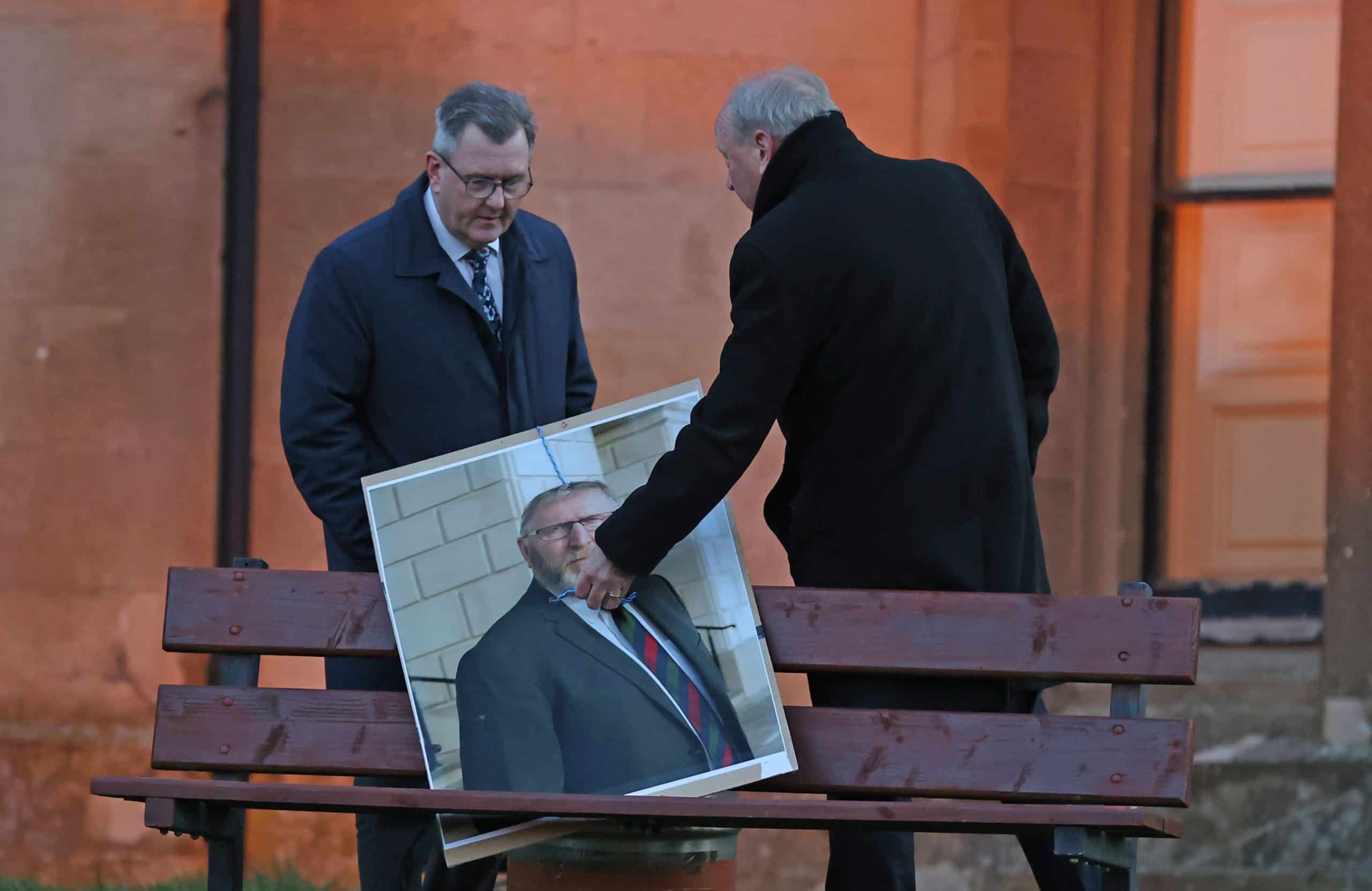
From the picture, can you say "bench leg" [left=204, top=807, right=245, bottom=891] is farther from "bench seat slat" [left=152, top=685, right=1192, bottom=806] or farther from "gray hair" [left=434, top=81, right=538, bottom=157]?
"gray hair" [left=434, top=81, right=538, bottom=157]

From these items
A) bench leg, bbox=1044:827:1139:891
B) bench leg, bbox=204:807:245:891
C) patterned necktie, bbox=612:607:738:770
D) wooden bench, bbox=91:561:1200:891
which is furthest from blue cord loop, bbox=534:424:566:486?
bench leg, bbox=1044:827:1139:891

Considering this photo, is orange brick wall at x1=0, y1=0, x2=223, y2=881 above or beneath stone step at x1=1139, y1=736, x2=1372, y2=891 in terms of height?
above

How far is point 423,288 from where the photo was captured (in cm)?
401

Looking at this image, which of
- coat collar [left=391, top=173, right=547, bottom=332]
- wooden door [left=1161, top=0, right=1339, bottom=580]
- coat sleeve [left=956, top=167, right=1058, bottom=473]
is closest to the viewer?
coat sleeve [left=956, top=167, right=1058, bottom=473]

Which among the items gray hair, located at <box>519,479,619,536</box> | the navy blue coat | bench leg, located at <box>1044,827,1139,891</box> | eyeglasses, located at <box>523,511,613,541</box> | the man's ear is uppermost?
the man's ear

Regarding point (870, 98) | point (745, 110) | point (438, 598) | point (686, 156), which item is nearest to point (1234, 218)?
point (870, 98)

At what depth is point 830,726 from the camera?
11.3 ft

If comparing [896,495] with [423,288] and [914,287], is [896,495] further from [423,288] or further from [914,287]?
[423,288]

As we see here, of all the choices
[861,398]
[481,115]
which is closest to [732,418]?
[861,398]

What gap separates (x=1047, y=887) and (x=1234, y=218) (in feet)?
11.3

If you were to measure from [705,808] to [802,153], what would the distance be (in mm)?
1210

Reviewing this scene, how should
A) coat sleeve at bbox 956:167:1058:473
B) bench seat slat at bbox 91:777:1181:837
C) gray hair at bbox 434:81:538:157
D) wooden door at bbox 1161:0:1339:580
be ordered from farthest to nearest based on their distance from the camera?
wooden door at bbox 1161:0:1339:580 → gray hair at bbox 434:81:538:157 → coat sleeve at bbox 956:167:1058:473 → bench seat slat at bbox 91:777:1181:837

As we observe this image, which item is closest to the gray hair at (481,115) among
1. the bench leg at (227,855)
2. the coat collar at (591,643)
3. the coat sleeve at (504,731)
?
the coat collar at (591,643)

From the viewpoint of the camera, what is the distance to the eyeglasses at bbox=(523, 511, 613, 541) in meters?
3.51
